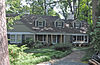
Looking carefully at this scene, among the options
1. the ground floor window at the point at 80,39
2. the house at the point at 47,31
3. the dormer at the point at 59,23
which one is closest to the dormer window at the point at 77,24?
the house at the point at 47,31

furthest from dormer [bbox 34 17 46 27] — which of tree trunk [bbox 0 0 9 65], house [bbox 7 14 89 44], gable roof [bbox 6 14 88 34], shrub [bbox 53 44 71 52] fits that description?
tree trunk [bbox 0 0 9 65]

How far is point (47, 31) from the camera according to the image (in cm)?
2269

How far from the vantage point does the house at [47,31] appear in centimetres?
2181

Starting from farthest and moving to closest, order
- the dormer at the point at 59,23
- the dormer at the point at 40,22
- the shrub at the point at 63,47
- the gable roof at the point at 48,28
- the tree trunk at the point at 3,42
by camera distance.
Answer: the dormer at the point at 59,23
the dormer at the point at 40,22
the gable roof at the point at 48,28
the shrub at the point at 63,47
the tree trunk at the point at 3,42

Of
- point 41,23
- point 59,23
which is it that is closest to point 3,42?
point 41,23

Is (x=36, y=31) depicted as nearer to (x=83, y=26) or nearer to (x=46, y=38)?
(x=46, y=38)

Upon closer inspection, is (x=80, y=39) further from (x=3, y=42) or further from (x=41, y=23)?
(x=3, y=42)

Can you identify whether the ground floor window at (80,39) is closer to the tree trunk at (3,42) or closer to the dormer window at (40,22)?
the dormer window at (40,22)

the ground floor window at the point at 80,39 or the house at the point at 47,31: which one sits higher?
the house at the point at 47,31

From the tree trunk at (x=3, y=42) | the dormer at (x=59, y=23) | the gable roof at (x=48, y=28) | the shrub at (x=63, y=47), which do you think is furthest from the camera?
the dormer at (x=59, y=23)

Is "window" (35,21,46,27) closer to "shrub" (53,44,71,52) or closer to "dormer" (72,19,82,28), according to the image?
"dormer" (72,19,82,28)

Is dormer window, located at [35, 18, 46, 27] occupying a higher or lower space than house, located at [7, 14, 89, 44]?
higher

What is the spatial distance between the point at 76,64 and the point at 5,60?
661 cm

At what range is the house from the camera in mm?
21812
